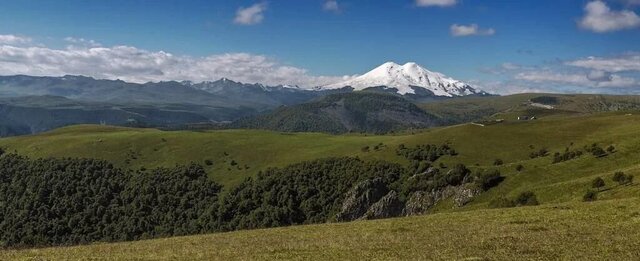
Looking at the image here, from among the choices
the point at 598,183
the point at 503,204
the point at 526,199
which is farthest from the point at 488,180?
the point at 503,204

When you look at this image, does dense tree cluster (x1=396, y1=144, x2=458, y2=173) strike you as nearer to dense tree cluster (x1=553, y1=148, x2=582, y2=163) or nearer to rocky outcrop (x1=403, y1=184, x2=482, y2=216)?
rocky outcrop (x1=403, y1=184, x2=482, y2=216)

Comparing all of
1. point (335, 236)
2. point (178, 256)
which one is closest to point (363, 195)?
point (335, 236)

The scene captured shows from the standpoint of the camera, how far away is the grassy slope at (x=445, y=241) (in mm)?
32875

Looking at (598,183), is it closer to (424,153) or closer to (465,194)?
(465,194)

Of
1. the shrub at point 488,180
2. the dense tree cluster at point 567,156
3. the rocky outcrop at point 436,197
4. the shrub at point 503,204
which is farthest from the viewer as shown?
the dense tree cluster at point 567,156

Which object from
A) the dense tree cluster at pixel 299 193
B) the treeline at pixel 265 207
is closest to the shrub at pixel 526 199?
the treeline at pixel 265 207

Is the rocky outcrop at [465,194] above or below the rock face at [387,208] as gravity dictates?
above

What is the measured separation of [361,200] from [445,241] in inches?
4300

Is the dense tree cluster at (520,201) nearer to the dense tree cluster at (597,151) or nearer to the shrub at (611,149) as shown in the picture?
the dense tree cluster at (597,151)

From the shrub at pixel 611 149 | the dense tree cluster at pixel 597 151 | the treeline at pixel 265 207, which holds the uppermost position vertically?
the shrub at pixel 611 149

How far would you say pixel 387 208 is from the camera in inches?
5438

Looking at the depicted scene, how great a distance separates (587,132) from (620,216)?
485 feet

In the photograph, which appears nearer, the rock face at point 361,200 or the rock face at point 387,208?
the rock face at point 387,208

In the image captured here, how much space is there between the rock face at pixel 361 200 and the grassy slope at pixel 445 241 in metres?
93.1
